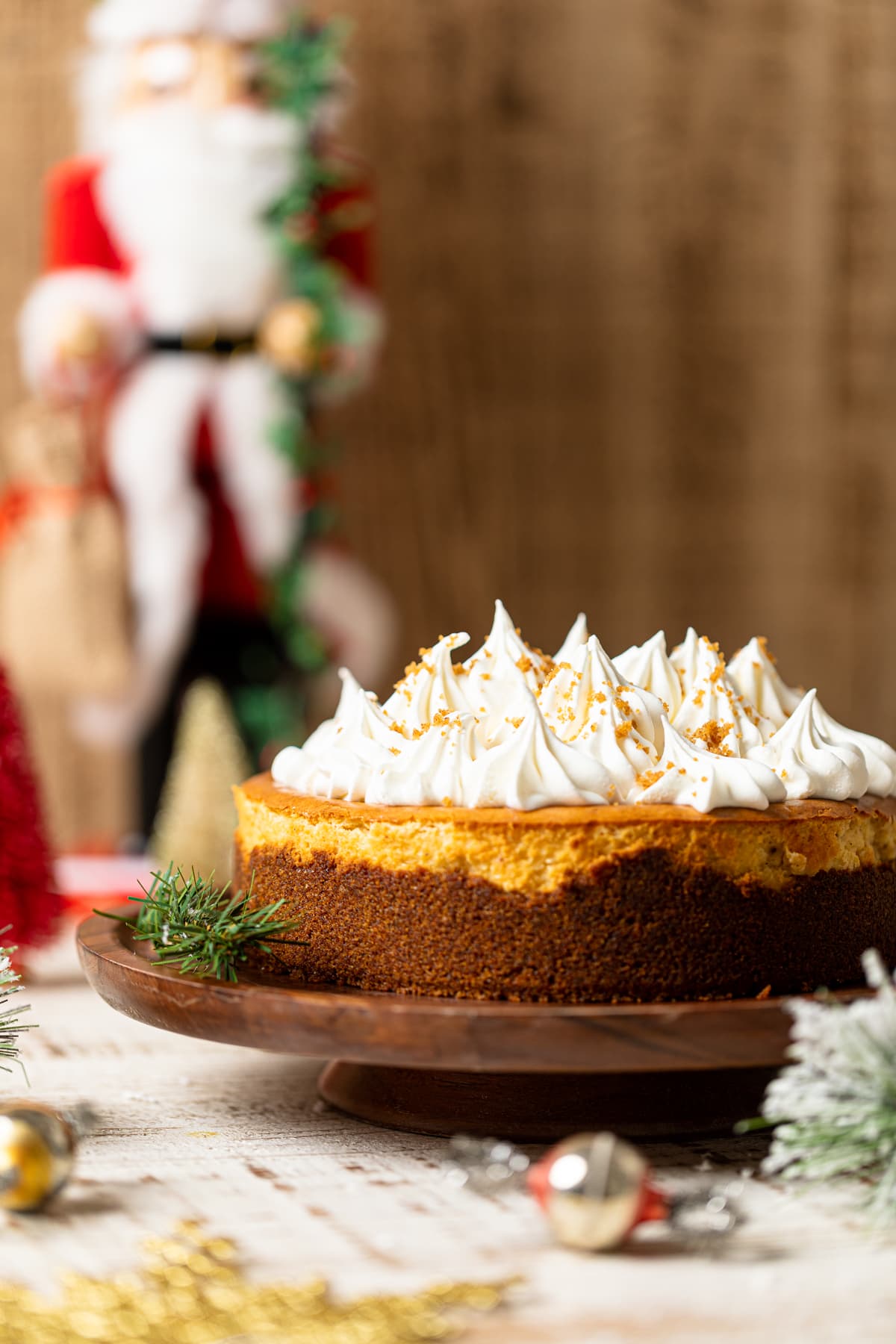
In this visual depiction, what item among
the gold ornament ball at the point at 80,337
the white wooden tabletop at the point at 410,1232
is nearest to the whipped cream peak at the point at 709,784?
the white wooden tabletop at the point at 410,1232

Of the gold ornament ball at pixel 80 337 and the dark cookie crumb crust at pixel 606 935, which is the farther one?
the gold ornament ball at pixel 80 337

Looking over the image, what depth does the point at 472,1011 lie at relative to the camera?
89cm

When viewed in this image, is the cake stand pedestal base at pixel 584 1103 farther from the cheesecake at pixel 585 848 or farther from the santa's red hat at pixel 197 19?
the santa's red hat at pixel 197 19

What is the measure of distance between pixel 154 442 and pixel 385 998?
1.35 metres

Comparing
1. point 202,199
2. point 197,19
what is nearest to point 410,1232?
point 202,199

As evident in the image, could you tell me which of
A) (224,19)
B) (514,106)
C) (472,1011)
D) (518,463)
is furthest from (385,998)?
(514,106)

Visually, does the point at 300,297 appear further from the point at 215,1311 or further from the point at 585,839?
the point at 215,1311

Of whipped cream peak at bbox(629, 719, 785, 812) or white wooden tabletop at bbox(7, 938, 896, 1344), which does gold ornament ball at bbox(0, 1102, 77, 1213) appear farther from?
whipped cream peak at bbox(629, 719, 785, 812)

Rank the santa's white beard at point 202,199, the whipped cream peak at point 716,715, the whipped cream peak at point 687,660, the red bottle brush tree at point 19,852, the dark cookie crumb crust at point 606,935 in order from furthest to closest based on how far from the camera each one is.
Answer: the santa's white beard at point 202,199, the red bottle brush tree at point 19,852, the whipped cream peak at point 687,660, the whipped cream peak at point 716,715, the dark cookie crumb crust at point 606,935

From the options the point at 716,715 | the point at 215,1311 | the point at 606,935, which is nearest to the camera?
the point at 215,1311

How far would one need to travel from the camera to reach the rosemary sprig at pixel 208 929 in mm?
1030

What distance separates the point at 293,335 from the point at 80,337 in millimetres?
286

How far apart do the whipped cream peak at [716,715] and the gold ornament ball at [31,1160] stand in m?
0.48

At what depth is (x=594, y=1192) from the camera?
0.79m
